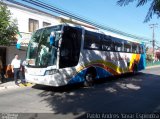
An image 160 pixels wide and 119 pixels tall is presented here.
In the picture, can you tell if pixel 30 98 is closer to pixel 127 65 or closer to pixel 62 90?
pixel 62 90

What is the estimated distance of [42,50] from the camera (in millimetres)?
12648

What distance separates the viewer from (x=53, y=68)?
477 inches

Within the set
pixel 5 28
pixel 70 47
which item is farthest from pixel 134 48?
pixel 5 28

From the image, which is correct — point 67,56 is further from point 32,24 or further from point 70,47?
point 32,24

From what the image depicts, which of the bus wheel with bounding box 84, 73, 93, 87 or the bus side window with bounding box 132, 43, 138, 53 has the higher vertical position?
the bus side window with bounding box 132, 43, 138, 53

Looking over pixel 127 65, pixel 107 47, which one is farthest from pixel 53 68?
pixel 127 65

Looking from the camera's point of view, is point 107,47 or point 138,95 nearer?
point 138,95

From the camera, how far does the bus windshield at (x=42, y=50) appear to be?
12211mm

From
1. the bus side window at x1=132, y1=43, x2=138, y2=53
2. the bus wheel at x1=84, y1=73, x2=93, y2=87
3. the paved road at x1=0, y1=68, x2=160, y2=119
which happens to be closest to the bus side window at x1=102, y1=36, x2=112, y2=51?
the bus wheel at x1=84, y1=73, x2=93, y2=87

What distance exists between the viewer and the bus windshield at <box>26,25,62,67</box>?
12211 millimetres

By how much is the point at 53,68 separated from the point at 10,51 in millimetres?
10836

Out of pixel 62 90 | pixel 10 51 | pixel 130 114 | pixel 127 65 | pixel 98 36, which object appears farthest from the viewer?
pixel 10 51

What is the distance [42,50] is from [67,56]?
125cm

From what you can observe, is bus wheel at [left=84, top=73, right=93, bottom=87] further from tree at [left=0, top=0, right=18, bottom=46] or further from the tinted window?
tree at [left=0, top=0, right=18, bottom=46]
